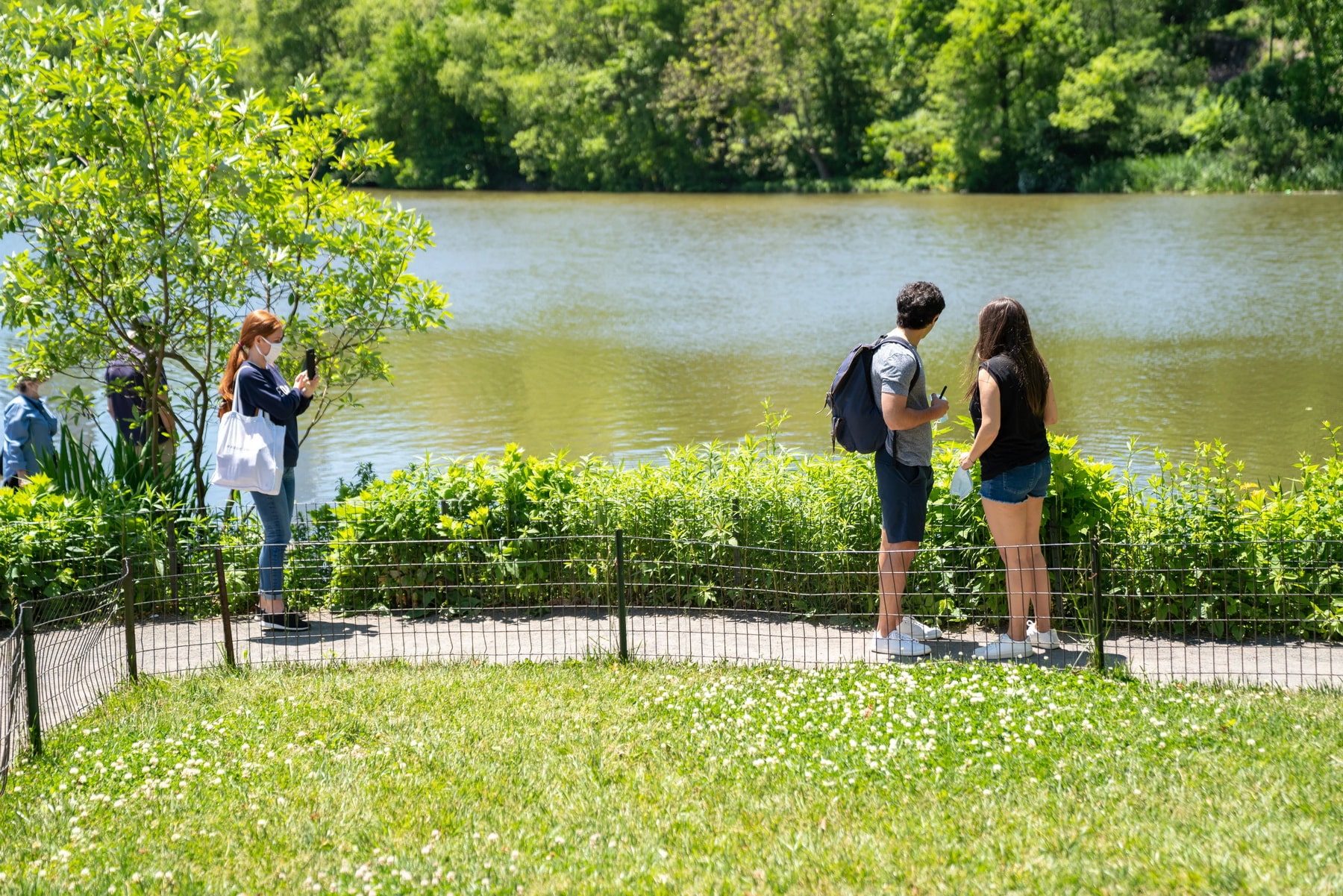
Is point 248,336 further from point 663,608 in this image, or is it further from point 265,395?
point 663,608

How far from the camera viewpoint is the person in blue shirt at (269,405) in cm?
768

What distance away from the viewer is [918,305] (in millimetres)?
6805

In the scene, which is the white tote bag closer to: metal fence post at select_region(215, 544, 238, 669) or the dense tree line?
metal fence post at select_region(215, 544, 238, 669)

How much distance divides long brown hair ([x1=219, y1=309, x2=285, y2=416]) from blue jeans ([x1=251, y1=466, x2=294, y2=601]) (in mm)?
606

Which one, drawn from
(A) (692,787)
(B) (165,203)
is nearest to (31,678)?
(A) (692,787)

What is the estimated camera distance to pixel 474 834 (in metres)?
4.94

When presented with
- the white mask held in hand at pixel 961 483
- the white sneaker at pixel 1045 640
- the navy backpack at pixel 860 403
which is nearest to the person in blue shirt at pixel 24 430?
the navy backpack at pixel 860 403

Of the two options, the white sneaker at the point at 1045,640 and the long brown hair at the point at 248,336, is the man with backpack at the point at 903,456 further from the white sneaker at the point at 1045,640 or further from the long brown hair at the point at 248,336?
the long brown hair at the point at 248,336

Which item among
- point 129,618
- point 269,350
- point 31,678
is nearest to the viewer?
point 31,678

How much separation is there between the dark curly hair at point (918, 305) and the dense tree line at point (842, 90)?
35.3 m

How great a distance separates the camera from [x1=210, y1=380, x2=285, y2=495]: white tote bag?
7.68m

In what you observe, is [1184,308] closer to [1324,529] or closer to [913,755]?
[1324,529]

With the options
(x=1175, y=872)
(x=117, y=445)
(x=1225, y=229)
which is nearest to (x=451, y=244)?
(x=1225, y=229)

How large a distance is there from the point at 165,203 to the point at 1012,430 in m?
5.99
